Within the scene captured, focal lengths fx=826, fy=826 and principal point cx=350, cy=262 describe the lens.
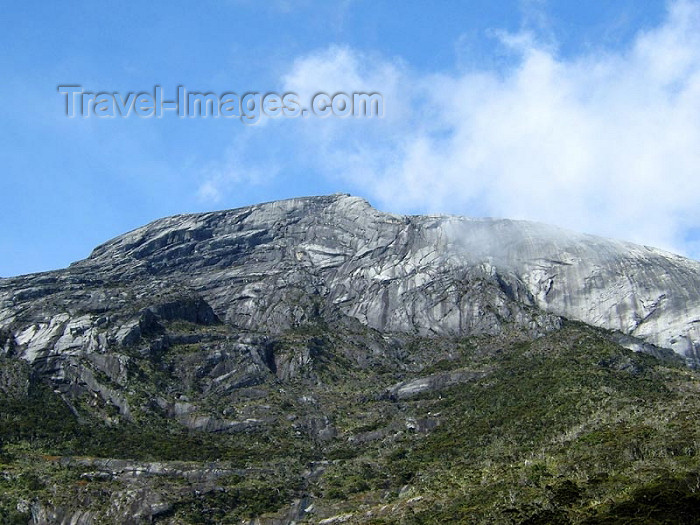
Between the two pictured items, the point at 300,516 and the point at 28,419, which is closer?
the point at 300,516

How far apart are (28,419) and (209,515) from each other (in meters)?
64.4

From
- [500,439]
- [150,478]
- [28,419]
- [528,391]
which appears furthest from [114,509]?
[528,391]

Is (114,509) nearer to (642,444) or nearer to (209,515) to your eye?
(209,515)

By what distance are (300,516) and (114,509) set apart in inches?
1346

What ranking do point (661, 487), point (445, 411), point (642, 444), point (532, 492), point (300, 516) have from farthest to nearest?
1. point (445, 411)
2. point (300, 516)
3. point (642, 444)
4. point (532, 492)
5. point (661, 487)

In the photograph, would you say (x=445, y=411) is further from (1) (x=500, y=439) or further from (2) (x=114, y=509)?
(2) (x=114, y=509)

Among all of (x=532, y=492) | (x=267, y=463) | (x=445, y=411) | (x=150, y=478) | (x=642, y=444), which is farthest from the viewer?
(x=445, y=411)

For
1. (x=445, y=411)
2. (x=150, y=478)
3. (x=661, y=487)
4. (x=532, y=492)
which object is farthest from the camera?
(x=445, y=411)

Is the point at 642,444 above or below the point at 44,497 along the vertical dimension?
above

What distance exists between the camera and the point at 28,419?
624 feet

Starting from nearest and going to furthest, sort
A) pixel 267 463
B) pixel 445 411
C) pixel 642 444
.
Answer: pixel 642 444 → pixel 267 463 → pixel 445 411

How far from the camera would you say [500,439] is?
156375 mm

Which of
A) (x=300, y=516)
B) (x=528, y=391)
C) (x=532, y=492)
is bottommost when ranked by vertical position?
(x=300, y=516)

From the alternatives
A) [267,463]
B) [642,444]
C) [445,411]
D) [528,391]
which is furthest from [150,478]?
[642,444]
